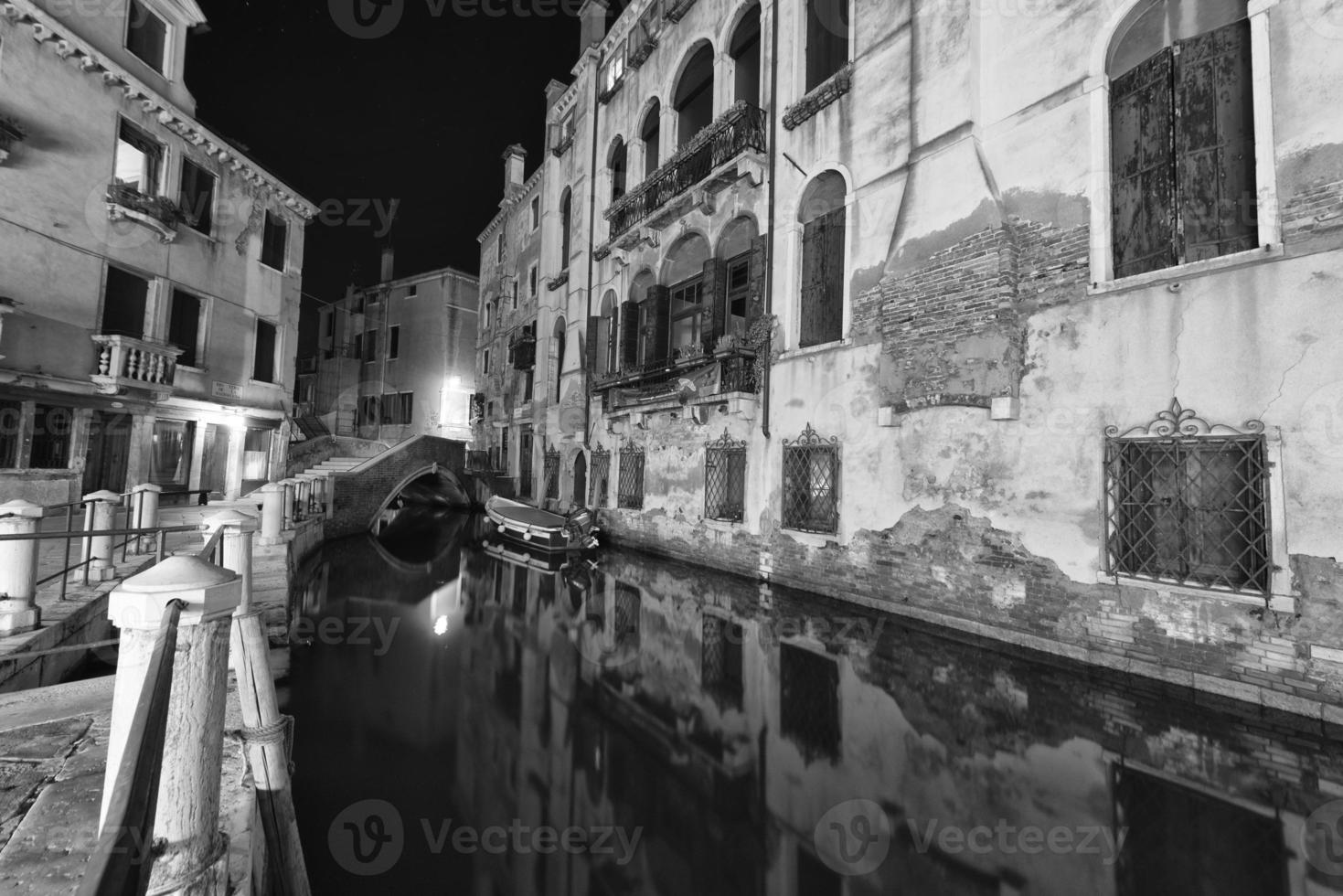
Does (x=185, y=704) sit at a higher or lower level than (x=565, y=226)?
lower

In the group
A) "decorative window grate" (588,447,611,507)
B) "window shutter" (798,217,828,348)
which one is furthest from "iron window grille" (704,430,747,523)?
"decorative window grate" (588,447,611,507)

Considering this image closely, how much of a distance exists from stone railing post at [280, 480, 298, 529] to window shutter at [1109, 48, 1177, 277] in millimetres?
12264

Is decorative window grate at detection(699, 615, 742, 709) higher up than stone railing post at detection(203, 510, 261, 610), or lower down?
lower down

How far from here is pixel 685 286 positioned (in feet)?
40.5

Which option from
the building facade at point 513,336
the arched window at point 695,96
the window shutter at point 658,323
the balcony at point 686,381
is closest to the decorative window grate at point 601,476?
the balcony at point 686,381

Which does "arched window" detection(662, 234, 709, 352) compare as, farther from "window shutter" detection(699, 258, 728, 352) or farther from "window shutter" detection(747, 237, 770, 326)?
"window shutter" detection(747, 237, 770, 326)

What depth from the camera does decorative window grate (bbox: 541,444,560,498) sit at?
16.4m

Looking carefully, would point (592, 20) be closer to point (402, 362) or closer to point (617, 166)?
point (617, 166)

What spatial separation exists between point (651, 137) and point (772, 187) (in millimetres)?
5810

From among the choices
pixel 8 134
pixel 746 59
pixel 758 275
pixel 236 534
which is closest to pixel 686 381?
pixel 758 275

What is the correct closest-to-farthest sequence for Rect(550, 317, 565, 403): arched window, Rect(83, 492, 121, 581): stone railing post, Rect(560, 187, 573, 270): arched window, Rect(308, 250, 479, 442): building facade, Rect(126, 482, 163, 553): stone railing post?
Rect(83, 492, 121, 581): stone railing post < Rect(126, 482, 163, 553): stone railing post < Rect(550, 317, 565, 403): arched window < Rect(560, 187, 573, 270): arched window < Rect(308, 250, 479, 442): building facade

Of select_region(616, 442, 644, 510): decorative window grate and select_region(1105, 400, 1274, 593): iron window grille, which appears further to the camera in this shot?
select_region(616, 442, 644, 510): decorative window grate

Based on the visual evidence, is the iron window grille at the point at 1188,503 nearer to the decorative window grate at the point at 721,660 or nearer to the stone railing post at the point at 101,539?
the decorative window grate at the point at 721,660

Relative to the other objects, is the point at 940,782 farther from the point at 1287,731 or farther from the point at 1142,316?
the point at 1142,316
